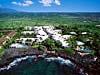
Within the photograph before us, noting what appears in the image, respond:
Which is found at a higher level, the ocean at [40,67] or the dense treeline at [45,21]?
the ocean at [40,67]

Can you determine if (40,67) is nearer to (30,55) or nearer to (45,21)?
(30,55)

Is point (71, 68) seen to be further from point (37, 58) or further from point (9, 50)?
point (9, 50)

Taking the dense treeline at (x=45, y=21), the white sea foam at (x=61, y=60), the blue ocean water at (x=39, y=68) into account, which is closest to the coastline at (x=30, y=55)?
the white sea foam at (x=61, y=60)

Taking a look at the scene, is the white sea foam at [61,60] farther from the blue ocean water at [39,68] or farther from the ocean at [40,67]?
the blue ocean water at [39,68]

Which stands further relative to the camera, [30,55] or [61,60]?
[30,55]

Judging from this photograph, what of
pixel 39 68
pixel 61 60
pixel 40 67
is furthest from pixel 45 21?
pixel 39 68

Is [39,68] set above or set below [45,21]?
above

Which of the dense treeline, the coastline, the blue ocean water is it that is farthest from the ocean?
the dense treeline

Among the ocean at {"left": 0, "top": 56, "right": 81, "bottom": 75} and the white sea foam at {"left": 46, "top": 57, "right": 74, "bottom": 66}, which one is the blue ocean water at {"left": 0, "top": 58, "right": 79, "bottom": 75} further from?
the white sea foam at {"left": 46, "top": 57, "right": 74, "bottom": 66}
